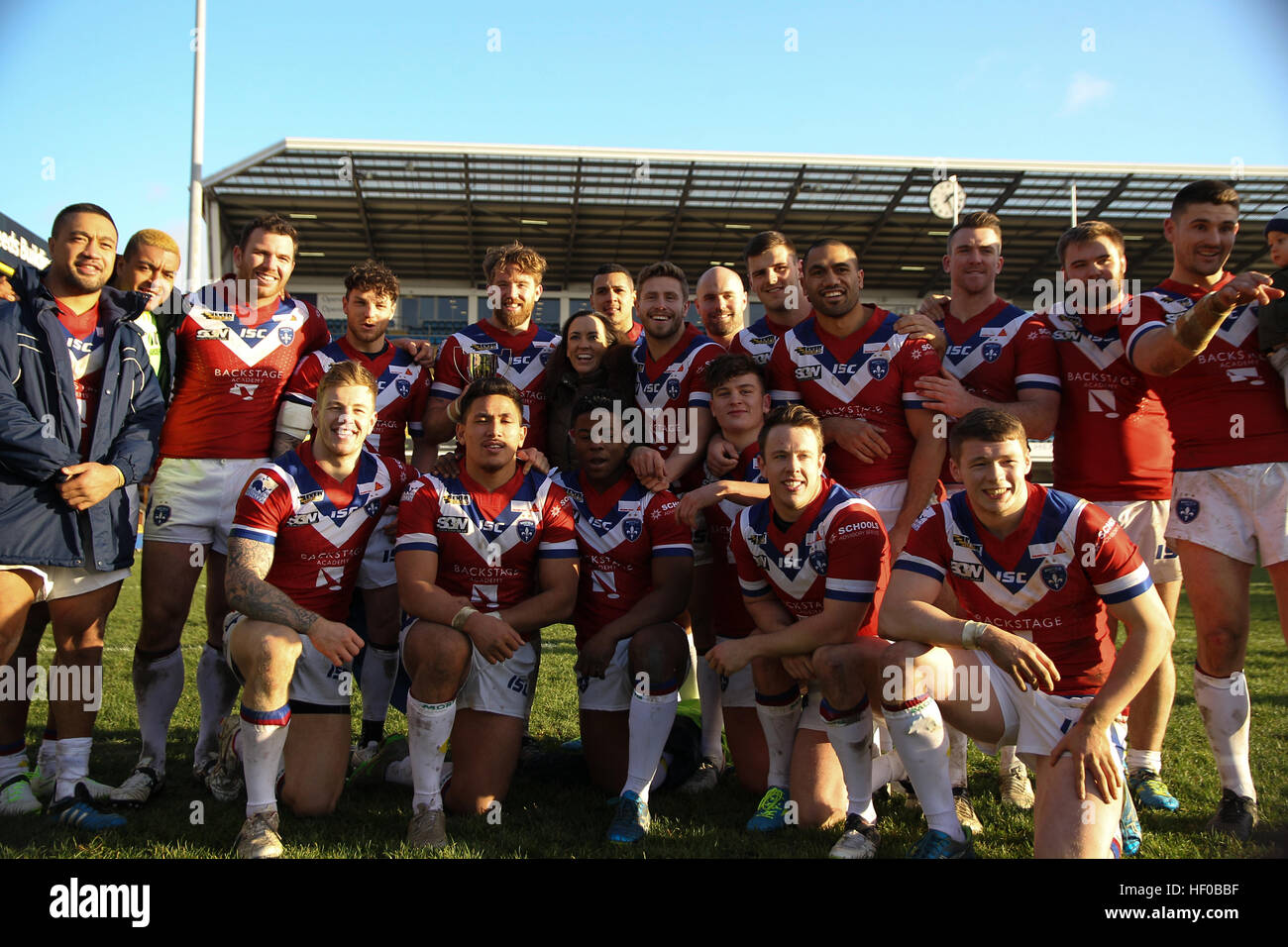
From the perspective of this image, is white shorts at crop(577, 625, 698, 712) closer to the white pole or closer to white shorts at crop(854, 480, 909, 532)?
white shorts at crop(854, 480, 909, 532)

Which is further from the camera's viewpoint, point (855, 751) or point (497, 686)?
point (497, 686)

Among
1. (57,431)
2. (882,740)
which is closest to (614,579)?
(882,740)

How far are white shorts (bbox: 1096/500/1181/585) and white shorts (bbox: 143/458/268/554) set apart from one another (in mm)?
4402

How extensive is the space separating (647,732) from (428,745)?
3.11ft

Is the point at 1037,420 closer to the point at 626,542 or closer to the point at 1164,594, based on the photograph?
the point at 1164,594

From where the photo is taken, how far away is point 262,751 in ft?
12.4

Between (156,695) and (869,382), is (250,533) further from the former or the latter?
(869,382)

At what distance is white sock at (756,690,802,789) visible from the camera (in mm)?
4238

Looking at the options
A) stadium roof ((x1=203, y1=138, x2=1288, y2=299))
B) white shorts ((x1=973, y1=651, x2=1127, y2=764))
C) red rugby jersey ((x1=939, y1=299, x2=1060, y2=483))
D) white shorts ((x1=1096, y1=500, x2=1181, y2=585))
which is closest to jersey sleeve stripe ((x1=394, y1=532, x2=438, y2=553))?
white shorts ((x1=973, y1=651, x2=1127, y2=764))

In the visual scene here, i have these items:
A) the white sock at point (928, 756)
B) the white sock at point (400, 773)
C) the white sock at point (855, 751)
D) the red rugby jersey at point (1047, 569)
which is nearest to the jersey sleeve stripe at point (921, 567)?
the red rugby jersey at point (1047, 569)

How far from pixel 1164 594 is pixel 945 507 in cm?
172
